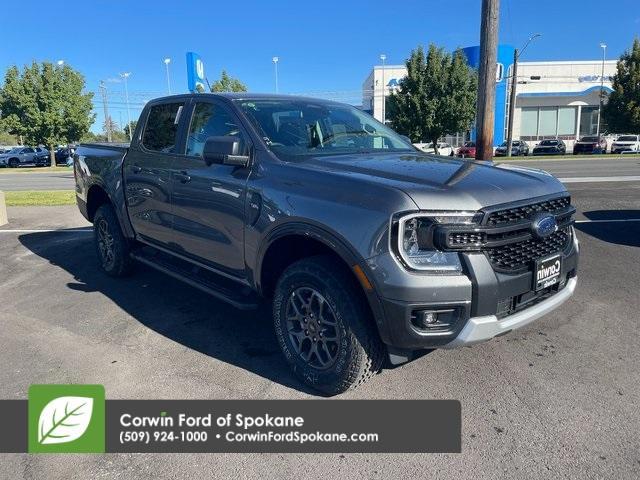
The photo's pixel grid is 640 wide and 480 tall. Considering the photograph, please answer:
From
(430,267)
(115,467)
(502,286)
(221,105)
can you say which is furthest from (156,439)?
(221,105)

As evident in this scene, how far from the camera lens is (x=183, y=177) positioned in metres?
4.26

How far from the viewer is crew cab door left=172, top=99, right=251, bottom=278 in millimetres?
3725

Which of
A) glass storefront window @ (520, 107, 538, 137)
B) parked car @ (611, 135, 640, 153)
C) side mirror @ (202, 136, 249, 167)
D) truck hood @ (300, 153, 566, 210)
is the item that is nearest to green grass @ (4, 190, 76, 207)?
side mirror @ (202, 136, 249, 167)

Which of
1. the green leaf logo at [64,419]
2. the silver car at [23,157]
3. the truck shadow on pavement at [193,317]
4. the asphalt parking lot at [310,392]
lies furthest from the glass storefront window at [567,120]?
the green leaf logo at [64,419]

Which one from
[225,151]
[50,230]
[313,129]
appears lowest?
[50,230]

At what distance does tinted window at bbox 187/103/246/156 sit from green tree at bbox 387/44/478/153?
26.6 meters

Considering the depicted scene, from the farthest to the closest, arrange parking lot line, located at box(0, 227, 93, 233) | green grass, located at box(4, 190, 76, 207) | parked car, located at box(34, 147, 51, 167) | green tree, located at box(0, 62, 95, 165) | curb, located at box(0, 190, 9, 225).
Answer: parked car, located at box(34, 147, 51, 167), green tree, located at box(0, 62, 95, 165), green grass, located at box(4, 190, 76, 207), curb, located at box(0, 190, 9, 225), parking lot line, located at box(0, 227, 93, 233)

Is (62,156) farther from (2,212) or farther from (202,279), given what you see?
(202,279)

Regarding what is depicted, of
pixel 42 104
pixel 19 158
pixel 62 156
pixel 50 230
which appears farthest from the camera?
pixel 62 156

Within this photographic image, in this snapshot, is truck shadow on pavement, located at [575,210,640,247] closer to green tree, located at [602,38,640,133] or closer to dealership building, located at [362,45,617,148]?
green tree, located at [602,38,640,133]

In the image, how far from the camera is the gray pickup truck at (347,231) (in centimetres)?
272

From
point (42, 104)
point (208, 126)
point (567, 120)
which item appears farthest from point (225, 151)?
point (567, 120)

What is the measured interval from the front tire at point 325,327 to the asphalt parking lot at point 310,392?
0.21 meters

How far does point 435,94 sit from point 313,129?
27.4 meters
